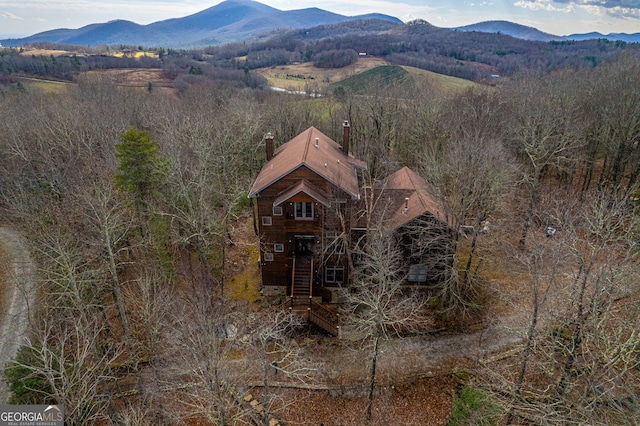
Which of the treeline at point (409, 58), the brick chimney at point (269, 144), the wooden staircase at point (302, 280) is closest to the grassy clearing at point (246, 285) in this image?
the wooden staircase at point (302, 280)

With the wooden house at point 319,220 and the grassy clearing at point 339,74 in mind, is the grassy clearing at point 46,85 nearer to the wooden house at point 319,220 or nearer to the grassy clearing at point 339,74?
the grassy clearing at point 339,74

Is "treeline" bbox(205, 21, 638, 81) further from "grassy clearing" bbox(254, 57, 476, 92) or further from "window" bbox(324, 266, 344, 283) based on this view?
"window" bbox(324, 266, 344, 283)

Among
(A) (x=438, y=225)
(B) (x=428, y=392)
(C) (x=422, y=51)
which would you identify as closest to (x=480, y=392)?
(B) (x=428, y=392)

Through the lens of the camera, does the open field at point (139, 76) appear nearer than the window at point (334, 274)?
No

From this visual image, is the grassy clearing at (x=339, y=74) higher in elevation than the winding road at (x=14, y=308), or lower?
higher

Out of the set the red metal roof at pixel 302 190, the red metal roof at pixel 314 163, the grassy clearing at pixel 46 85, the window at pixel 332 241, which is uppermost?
the grassy clearing at pixel 46 85

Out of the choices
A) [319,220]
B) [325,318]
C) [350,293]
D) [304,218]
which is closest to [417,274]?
[350,293]

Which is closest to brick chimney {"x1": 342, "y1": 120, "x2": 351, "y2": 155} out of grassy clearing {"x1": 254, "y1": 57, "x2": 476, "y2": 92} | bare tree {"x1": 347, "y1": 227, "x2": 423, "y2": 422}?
bare tree {"x1": 347, "y1": 227, "x2": 423, "y2": 422}

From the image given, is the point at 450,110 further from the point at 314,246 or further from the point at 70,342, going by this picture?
the point at 70,342
